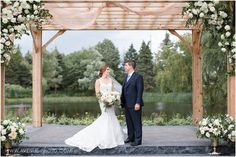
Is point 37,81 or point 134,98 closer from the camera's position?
point 134,98

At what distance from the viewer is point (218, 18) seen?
22.2 feet

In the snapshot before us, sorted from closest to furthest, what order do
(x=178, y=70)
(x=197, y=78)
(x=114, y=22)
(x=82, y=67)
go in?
(x=114, y=22), (x=197, y=78), (x=178, y=70), (x=82, y=67)

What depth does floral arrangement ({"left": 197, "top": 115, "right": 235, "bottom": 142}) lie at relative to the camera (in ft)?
22.0

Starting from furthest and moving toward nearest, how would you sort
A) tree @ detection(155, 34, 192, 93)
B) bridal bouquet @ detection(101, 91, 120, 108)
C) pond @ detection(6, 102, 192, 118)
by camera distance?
tree @ detection(155, 34, 192, 93) < pond @ detection(6, 102, 192, 118) < bridal bouquet @ detection(101, 91, 120, 108)

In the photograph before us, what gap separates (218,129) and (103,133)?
1.86 metres

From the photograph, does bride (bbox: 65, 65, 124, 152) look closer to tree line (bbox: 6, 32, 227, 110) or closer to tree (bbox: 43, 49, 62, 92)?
tree line (bbox: 6, 32, 227, 110)

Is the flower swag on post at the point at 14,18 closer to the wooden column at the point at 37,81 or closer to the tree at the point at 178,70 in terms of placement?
the wooden column at the point at 37,81

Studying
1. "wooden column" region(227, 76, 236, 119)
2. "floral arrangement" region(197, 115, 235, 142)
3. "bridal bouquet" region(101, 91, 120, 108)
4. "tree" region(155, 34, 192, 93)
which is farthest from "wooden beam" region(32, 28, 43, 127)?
"tree" region(155, 34, 192, 93)

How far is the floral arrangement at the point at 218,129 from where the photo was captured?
6.69 m

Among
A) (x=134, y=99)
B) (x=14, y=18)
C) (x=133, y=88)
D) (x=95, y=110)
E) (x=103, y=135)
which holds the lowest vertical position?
(x=95, y=110)

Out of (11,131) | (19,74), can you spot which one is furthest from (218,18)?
(19,74)

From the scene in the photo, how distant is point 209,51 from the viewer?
15.1 meters

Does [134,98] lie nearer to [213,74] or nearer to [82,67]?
[213,74]

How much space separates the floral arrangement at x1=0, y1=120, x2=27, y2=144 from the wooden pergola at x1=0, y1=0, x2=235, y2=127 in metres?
0.58
